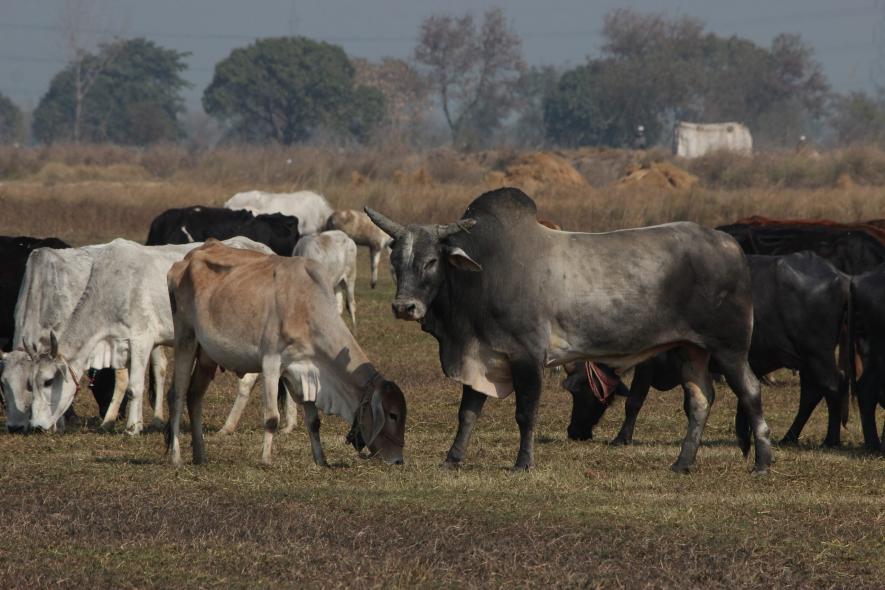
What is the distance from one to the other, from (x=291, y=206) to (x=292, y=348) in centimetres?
1983

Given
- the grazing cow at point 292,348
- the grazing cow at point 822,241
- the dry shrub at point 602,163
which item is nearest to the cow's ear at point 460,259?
the grazing cow at point 292,348

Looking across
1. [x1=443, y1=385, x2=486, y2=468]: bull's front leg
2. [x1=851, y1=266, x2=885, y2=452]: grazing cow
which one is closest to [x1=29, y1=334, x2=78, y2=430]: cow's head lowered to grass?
[x1=443, y1=385, x2=486, y2=468]: bull's front leg

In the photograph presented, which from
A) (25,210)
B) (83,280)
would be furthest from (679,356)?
(25,210)

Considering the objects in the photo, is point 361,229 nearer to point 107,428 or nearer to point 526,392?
point 107,428

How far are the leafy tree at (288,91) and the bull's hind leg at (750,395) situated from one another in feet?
291

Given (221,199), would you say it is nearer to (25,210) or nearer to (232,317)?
(25,210)

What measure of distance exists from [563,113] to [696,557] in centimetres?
9164

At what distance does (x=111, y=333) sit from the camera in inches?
532

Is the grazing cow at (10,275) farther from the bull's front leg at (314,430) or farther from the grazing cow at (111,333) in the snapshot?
the bull's front leg at (314,430)

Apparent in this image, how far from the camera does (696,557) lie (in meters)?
8.30

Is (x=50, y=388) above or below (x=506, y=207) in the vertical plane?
below

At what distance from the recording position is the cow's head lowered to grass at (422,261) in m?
10.8

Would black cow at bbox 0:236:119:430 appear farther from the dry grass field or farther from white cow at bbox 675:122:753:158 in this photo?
white cow at bbox 675:122:753:158

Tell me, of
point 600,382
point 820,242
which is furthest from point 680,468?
point 820,242
